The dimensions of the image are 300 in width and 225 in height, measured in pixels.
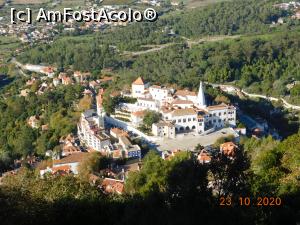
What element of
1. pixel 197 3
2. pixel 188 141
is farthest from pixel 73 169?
pixel 197 3

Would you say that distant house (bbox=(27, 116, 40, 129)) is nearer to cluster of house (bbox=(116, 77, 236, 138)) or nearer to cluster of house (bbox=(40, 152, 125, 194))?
cluster of house (bbox=(116, 77, 236, 138))

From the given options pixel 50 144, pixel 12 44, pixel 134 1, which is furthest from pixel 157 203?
pixel 134 1

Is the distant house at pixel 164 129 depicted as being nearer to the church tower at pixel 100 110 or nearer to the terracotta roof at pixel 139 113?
the terracotta roof at pixel 139 113

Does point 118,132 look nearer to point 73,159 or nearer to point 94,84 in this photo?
point 73,159

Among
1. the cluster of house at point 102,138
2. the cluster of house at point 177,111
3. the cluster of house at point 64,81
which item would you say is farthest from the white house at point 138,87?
the cluster of house at point 64,81

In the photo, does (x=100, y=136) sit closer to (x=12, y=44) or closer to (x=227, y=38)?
(x=227, y=38)
